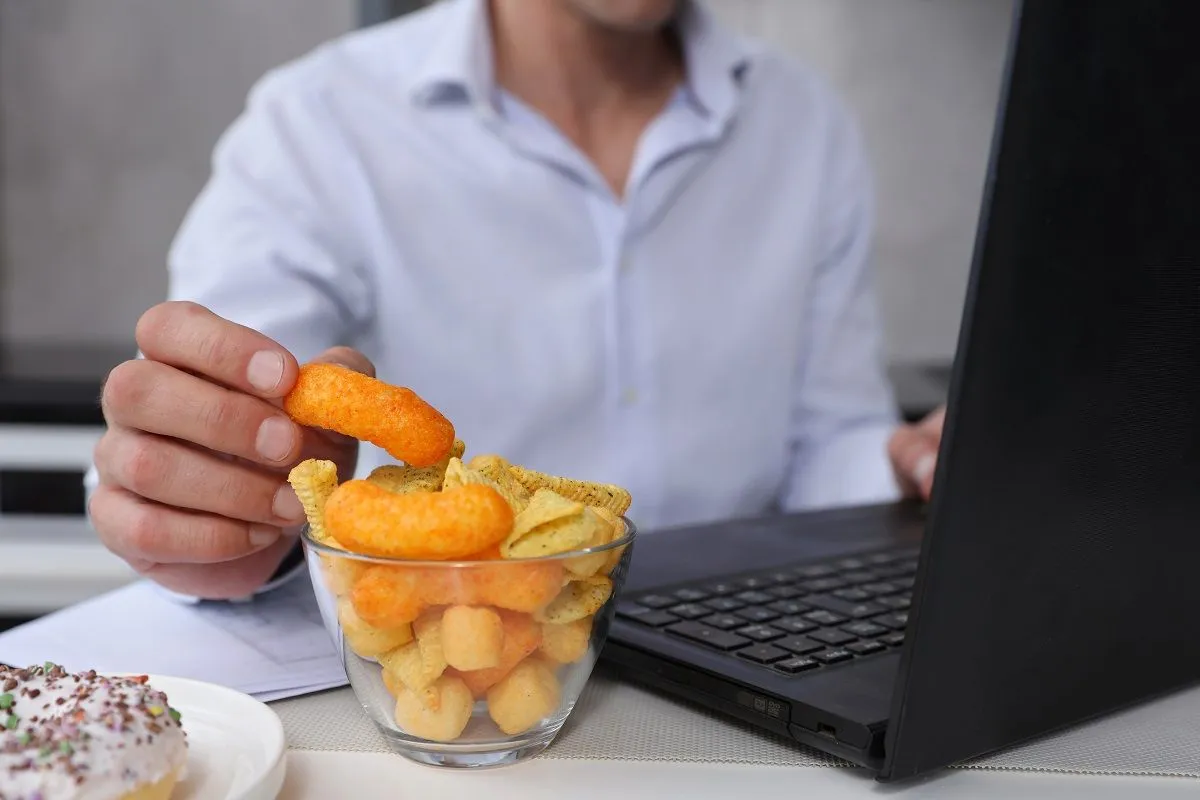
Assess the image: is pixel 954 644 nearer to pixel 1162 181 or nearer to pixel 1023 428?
pixel 1023 428

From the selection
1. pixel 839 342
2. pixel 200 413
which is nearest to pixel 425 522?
pixel 200 413

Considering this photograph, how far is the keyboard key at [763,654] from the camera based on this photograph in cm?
59

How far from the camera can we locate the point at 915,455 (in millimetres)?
1071

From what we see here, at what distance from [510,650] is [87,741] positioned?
0.17 m

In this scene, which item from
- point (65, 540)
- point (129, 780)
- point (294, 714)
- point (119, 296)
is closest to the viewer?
point (129, 780)

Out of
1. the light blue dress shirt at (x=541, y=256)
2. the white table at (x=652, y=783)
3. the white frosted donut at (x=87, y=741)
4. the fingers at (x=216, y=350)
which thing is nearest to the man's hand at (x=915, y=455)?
the light blue dress shirt at (x=541, y=256)

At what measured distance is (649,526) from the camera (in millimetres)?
1361

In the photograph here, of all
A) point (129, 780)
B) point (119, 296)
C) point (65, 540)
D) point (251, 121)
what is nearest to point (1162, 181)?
point (129, 780)

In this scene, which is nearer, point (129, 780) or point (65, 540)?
point (129, 780)

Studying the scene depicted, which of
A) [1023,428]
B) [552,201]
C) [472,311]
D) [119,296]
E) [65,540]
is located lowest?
[65,540]

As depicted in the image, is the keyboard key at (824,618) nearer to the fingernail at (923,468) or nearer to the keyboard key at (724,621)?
the keyboard key at (724,621)

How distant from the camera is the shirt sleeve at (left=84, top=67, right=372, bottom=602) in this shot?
1.11 m

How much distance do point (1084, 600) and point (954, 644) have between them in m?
0.09

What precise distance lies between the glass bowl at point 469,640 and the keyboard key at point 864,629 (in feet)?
0.54
